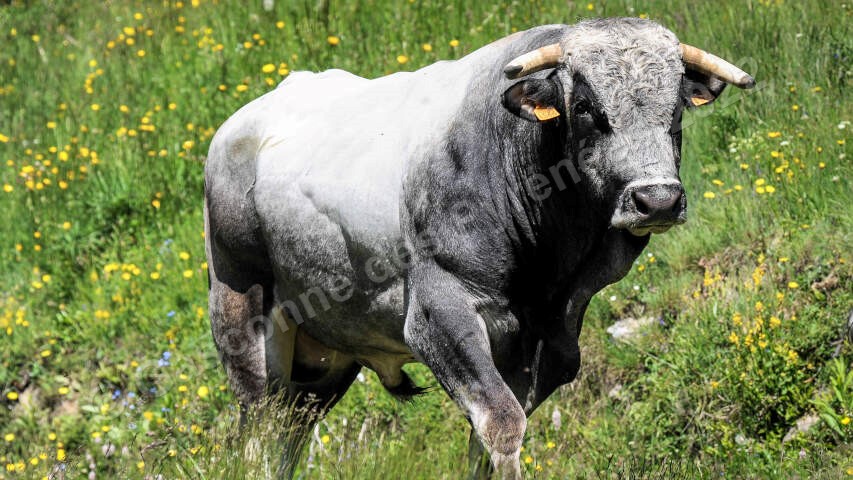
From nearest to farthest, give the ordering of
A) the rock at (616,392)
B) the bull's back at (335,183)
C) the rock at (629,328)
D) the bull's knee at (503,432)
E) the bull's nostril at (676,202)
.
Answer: the bull's nostril at (676,202)
the bull's knee at (503,432)
the bull's back at (335,183)
the rock at (616,392)
the rock at (629,328)

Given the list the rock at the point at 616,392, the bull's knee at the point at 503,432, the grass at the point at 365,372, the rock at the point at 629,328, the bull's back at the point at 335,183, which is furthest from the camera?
the rock at the point at 629,328

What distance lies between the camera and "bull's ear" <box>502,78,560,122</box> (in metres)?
4.30

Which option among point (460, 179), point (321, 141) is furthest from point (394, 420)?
point (460, 179)

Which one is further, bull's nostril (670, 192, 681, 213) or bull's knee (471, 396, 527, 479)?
bull's knee (471, 396, 527, 479)

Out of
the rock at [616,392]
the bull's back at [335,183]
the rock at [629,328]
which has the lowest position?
the rock at [616,392]

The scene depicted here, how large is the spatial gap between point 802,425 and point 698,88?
7.36 ft

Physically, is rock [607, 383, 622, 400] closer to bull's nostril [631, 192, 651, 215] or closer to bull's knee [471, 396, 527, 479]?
bull's knee [471, 396, 527, 479]

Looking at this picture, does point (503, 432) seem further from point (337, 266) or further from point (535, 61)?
point (535, 61)

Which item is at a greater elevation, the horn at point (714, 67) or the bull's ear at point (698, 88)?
the horn at point (714, 67)

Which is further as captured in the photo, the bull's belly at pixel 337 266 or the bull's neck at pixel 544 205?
the bull's belly at pixel 337 266

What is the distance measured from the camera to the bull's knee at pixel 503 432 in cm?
434

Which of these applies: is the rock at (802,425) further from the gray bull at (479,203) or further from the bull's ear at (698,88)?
the bull's ear at (698,88)

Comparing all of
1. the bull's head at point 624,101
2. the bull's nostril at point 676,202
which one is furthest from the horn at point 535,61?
the bull's nostril at point 676,202

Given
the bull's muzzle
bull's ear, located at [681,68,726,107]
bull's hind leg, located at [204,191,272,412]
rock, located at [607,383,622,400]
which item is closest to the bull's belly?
bull's hind leg, located at [204,191,272,412]
